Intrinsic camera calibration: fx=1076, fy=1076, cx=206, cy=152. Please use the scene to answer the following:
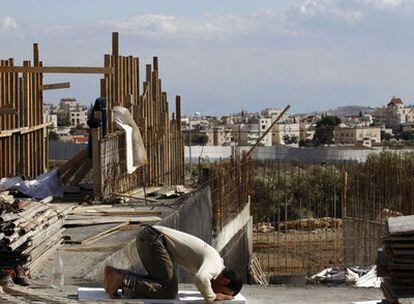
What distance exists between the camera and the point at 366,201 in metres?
26.4

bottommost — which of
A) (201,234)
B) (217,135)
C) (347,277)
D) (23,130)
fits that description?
(347,277)

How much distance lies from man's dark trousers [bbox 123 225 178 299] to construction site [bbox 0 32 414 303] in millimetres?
165

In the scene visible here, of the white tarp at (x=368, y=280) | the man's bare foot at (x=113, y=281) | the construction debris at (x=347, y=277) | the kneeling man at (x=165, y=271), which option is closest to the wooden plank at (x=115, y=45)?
the construction debris at (x=347, y=277)

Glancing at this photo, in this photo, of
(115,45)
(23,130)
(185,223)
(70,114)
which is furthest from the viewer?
(70,114)

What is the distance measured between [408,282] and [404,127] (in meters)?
149

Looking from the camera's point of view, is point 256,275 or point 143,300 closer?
point 143,300

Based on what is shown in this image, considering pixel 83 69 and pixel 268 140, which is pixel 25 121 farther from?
pixel 268 140

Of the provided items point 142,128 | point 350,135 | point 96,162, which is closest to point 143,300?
point 96,162

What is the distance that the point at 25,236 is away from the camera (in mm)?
12586

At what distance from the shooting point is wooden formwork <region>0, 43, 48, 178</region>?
22484 mm

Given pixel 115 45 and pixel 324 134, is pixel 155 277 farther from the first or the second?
pixel 324 134

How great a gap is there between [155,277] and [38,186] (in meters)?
9.95

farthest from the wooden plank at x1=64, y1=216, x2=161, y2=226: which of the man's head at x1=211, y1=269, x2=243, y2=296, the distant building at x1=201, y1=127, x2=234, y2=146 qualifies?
the distant building at x1=201, y1=127, x2=234, y2=146

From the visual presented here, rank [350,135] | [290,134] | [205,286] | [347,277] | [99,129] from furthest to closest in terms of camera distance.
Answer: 1. [290,134]
2. [350,135]
3. [347,277]
4. [99,129]
5. [205,286]
